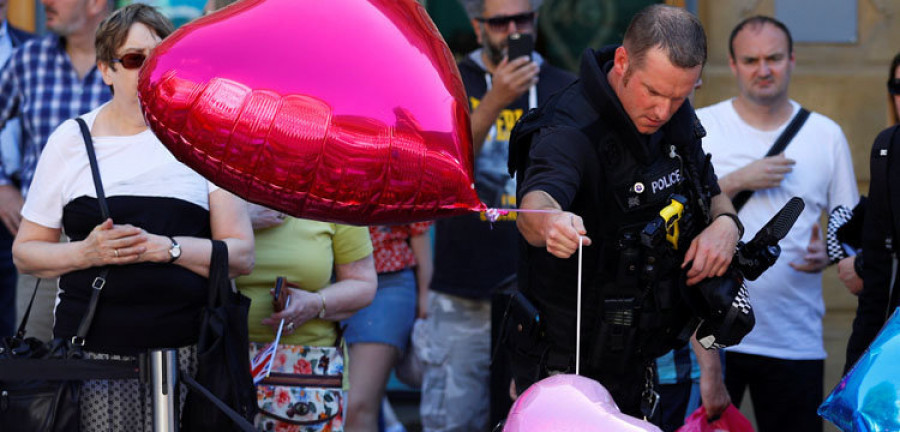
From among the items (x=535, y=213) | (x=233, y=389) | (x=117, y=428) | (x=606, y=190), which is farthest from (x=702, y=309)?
(x=117, y=428)

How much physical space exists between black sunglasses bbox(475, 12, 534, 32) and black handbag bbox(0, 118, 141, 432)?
2061 mm

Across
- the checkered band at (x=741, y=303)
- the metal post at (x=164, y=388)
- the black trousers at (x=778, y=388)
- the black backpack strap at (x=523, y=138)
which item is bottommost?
the black trousers at (x=778, y=388)

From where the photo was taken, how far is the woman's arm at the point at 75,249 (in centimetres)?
357

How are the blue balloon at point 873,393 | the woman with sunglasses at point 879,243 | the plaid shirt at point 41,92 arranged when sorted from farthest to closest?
1. the plaid shirt at point 41,92
2. the woman with sunglasses at point 879,243
3. the blue balloon at point 873,393

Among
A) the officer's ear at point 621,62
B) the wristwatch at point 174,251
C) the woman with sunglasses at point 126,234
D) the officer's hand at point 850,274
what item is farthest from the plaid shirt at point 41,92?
the officer's hand at point 850,274

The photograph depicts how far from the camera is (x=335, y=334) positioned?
4.41m

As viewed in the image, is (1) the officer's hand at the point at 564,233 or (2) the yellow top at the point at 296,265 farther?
(2) the yellow top at the point at 296,265

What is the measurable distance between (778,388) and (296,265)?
6.08 feet

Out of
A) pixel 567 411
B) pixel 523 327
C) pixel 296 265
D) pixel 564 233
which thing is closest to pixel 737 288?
pixel 523 327

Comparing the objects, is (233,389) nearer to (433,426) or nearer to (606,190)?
(606,190)

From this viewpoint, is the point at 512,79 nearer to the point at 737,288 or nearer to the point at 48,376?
the point at 737,288

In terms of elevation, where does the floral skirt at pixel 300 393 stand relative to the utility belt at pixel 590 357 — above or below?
below

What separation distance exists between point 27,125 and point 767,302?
111 inches

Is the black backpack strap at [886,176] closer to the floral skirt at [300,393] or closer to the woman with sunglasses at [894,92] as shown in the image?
the woman with sunglasses at [894,92]
